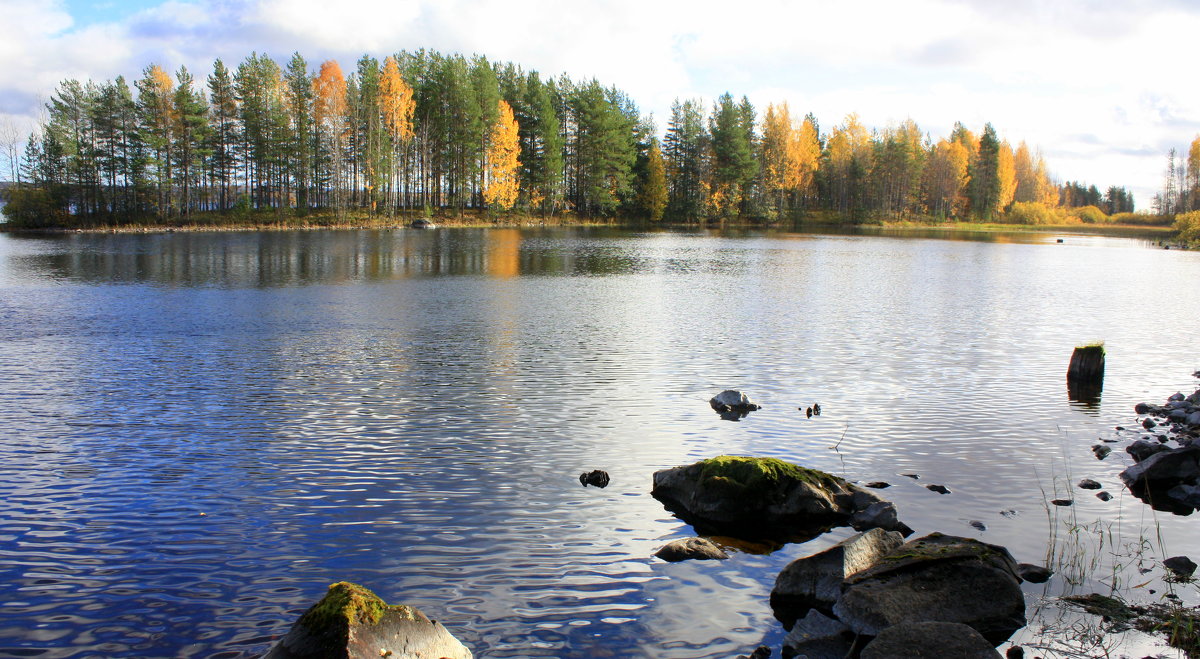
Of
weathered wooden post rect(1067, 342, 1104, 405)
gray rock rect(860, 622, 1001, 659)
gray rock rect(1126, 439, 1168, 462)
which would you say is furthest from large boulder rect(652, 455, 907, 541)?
weathered wooden post rect(1067, 342, 1104, 405)

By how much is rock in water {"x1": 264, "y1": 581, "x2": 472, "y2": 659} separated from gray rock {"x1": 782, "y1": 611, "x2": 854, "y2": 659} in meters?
3.06

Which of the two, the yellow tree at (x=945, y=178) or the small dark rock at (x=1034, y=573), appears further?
the yellow tree at (x=945, y=178)

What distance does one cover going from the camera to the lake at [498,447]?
8.20m

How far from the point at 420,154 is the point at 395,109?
957 centimetres

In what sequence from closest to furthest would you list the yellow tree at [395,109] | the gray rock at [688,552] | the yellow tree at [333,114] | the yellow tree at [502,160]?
the gray rock at [688,552]
the yellow tree at [333,114]
the yellow tree at [395,109]
the yellow tree at [502,160]

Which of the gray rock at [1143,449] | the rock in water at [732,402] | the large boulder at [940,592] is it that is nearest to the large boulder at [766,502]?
the large boulder at [940,592]

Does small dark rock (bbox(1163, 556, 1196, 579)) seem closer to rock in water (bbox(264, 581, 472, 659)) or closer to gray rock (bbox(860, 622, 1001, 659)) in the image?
gray rock (bbox(860, 622, 1001, 659))

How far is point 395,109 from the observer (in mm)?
97250

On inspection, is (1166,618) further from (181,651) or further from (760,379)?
(760,379)

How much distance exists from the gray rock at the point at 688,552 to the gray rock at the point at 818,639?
195 cm

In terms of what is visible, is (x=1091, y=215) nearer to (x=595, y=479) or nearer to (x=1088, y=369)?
(x=1088, y=369)

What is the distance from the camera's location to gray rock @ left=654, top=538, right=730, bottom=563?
946 cm

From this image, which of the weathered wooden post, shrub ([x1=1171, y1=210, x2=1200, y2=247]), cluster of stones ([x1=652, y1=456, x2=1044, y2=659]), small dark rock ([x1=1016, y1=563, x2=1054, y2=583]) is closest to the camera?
cluster of stones ([x1=652, y1=456, x2=1044, y2=659])

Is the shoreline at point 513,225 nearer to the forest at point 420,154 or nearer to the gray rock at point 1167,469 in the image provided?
the forest at point 420,154
